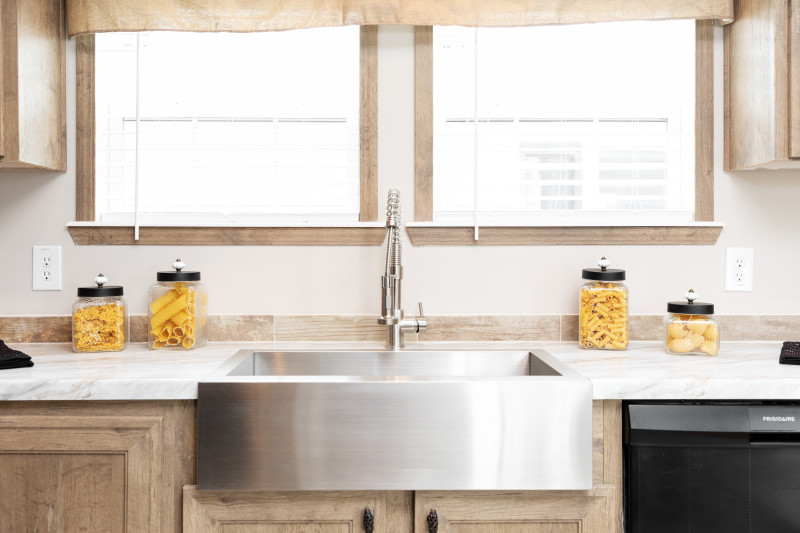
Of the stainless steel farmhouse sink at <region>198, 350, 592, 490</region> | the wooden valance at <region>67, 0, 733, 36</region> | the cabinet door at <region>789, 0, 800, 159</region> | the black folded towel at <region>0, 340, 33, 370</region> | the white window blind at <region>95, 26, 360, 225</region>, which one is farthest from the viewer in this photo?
the white window blind at <region>95, 26, 360, 225</region>

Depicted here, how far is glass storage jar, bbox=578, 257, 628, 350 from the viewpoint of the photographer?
168 cm

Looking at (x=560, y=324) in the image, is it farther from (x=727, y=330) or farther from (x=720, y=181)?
(x=720, y=181)

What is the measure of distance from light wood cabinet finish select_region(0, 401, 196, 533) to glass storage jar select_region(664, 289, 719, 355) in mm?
1241

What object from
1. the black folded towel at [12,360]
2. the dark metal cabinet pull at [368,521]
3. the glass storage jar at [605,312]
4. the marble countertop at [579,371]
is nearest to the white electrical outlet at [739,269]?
the marble countertop at [579,371]

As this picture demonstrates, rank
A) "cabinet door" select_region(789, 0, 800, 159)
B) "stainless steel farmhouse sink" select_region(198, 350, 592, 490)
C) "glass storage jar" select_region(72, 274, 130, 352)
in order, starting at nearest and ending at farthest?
1. "stainless steel farmhouse sink" select_region(198, 350, 592, 490)
2. "cabinet door" select_region(789, 0, 800, 159)
3. "glass storage jar" select_region(72, 274, 130, 352)

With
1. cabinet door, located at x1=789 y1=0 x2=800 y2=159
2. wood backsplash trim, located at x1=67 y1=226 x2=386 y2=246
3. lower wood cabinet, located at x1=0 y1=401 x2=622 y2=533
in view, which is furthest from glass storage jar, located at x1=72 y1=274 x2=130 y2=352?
cabinet door, located at x1=789 y1=0 x2=800 y2=159

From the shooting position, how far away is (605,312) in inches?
66.6

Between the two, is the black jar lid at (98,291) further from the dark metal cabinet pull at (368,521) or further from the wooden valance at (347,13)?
the dark metal cabinet pull at (368,521)

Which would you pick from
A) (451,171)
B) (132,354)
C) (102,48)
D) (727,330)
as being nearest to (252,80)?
(102,48)

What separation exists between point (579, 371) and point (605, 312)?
1.30 feet

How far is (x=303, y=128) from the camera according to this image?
190 cm

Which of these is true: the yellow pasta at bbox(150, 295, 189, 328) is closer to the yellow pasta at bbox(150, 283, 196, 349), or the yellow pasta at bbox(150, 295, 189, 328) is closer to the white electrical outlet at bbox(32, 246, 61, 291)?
the yellow pasta at bbox(150, 283, 196, 349)

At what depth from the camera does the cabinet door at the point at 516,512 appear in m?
1.22

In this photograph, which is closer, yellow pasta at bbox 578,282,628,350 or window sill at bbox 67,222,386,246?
yellow pasta at bbox 578,282,628,350
